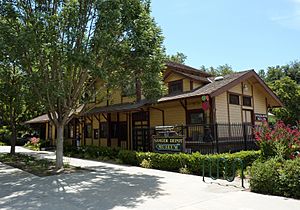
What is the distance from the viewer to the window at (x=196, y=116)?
666 inches

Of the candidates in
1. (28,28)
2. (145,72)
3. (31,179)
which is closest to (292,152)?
(145,72)

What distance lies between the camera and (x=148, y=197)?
27.1 ft

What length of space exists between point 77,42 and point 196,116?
27.9ft

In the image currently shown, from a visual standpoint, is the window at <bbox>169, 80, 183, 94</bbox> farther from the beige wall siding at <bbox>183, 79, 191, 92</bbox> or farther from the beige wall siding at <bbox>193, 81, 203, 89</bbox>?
the beige wall siding at <bbox>193, 81, 203, 89</bbox>

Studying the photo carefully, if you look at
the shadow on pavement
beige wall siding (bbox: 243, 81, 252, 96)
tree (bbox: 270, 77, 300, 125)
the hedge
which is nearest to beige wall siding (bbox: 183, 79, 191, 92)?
beige wall siding (bbox: 243, 81, 252, 96)

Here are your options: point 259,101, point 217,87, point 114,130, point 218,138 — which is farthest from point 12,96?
point 259,101

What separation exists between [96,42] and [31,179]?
6457 millimetres

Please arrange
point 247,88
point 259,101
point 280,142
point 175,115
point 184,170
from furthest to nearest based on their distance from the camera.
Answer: point 259,101 → point 247,88 → point 175,115 → point 184,170 → point 280,142

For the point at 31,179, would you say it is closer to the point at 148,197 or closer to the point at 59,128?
the point at 59,128

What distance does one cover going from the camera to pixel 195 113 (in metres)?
17.3

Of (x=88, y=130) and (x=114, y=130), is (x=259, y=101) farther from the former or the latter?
(x=88, y=130)

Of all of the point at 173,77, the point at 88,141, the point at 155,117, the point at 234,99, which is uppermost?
the point at 173,77

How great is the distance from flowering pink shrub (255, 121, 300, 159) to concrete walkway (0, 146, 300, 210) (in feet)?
8.19

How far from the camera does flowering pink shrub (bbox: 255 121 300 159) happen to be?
10227mm
